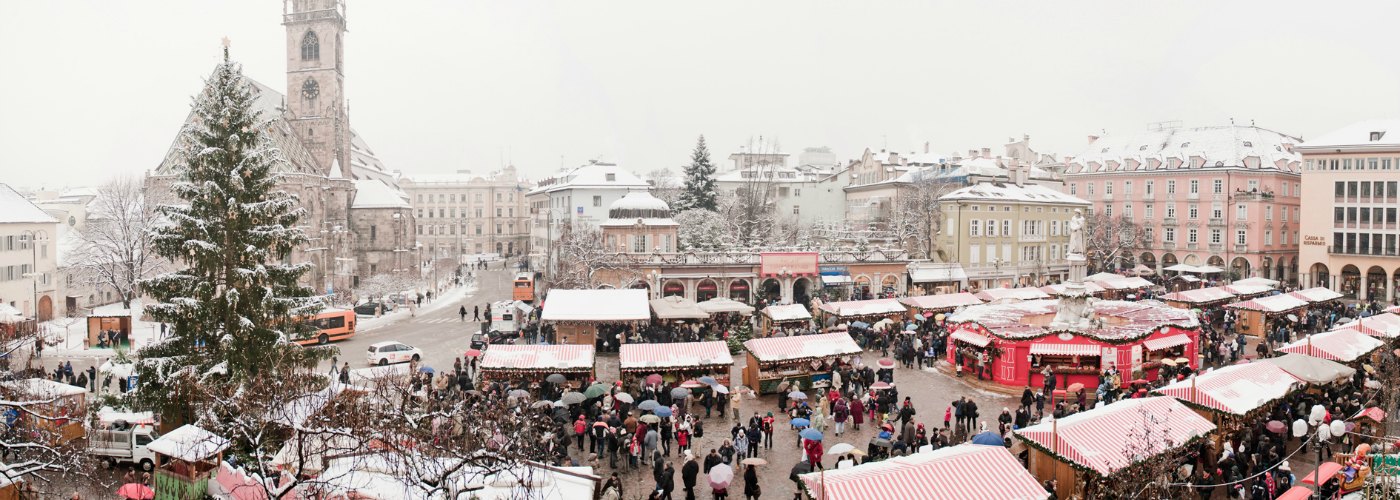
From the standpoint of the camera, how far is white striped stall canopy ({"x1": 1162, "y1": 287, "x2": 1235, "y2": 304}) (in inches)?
1553

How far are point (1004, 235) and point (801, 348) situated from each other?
3495 centimetres

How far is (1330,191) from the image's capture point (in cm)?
5512

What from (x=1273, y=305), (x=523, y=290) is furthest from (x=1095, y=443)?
(x=523, y=290)

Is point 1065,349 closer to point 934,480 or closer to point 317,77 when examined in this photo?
point 934,480

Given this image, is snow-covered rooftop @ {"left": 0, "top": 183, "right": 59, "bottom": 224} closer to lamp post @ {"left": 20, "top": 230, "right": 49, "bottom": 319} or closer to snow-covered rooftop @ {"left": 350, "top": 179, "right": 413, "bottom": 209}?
lamp post @ {"left": 20, "top": 230, "right": 49, "bottom": 319}

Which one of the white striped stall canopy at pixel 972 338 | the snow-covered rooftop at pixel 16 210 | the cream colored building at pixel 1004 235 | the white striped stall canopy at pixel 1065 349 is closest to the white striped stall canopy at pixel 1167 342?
the white striped stall canopy at pixel 1065 349

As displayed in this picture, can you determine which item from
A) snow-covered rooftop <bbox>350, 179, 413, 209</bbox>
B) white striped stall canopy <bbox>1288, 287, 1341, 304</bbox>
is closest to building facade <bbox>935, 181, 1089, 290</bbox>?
white striped stall canopy <bbox>1288, 287, 1341, 304</bbox>

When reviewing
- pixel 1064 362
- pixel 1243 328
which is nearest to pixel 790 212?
pixel 1243 328

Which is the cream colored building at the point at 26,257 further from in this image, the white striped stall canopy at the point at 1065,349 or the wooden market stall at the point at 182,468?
the white striped stall canopy at the point at 1065,349

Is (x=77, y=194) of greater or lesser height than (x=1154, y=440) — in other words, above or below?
above

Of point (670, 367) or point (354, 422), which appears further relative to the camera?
point (670, 367)

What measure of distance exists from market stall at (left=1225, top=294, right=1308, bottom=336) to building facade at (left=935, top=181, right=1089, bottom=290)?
17.2 metres

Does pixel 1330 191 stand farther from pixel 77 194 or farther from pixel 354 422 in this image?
pixel 77 194

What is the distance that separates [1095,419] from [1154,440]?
3.60 ft
